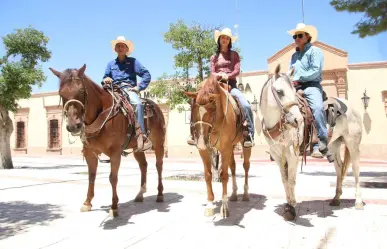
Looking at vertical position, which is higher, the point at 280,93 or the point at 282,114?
the point at 280,93

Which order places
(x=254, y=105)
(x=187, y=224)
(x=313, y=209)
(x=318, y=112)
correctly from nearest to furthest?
(x=187, y=224), (x=318, y=112), (x=313, y=209), (x=254, y=105)

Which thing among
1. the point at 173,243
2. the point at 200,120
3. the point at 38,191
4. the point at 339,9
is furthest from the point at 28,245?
the point at 339,9

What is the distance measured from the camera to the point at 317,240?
3.92 metres

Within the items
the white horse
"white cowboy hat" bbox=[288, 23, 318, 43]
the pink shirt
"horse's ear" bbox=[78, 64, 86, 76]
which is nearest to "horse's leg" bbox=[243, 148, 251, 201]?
the white horse

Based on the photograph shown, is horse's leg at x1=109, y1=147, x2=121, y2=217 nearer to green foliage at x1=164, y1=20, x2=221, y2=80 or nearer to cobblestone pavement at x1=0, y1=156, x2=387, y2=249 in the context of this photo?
cobblestone pavement at x1=0, y1=156, x2=387, y2=249

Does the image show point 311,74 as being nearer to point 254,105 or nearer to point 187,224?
point 187,224

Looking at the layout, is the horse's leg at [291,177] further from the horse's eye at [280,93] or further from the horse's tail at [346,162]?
the horse's tail at [346,162]

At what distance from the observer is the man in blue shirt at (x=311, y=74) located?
520 cm

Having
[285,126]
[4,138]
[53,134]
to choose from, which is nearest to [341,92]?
[285,126]

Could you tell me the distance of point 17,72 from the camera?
47.7 ft

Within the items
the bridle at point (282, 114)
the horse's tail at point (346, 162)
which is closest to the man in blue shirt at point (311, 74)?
the bridle at point (282, 114)

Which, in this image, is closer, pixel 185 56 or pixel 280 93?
pixel 280 93

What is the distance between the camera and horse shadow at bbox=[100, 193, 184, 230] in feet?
15.9

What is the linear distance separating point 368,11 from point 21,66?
14195mm
